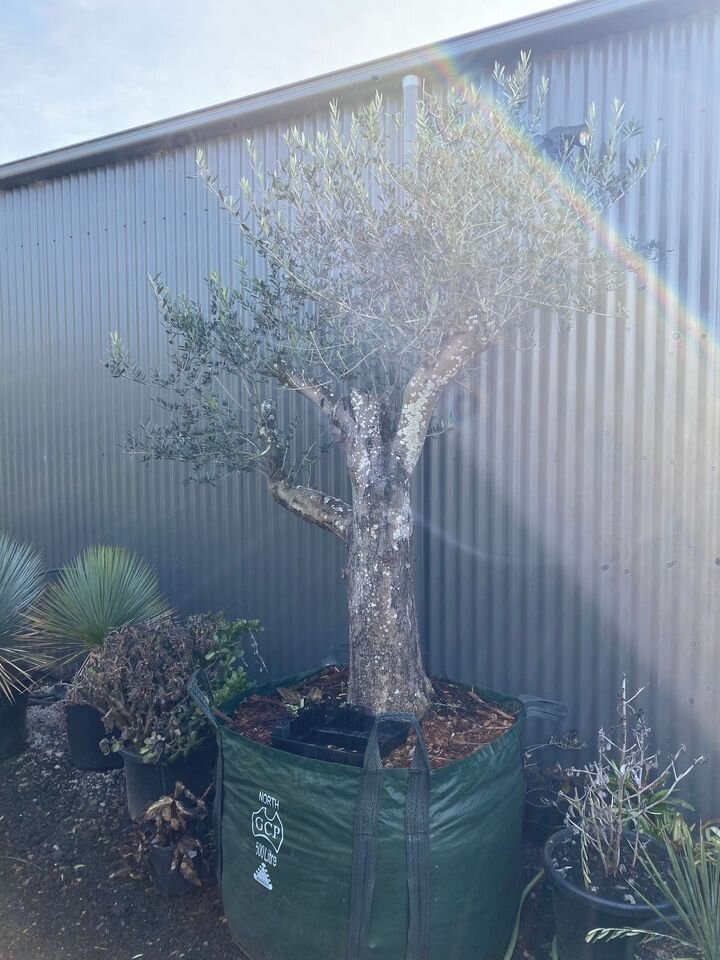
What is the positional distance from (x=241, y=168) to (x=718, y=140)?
9.85 feet

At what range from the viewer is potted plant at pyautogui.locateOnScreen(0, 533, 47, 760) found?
4.89 metres

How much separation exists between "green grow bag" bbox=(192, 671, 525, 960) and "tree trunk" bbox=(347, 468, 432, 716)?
531 mm

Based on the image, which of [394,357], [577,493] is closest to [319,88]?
[394,357]

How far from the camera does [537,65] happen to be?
4195 millimetres

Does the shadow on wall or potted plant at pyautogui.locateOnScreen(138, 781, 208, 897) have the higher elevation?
the shadow on wall

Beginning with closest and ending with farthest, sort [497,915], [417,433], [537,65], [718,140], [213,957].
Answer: [497,915] → [213,957] → [417,433] → [718,140] → [537,65]

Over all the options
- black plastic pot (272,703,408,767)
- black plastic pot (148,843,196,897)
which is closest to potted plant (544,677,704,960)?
black plastic pot (272,703,408,767)

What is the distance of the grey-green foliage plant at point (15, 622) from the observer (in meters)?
4.91

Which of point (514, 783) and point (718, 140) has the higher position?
point (718, 140)

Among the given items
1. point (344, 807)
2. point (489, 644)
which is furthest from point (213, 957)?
point (489, 644)

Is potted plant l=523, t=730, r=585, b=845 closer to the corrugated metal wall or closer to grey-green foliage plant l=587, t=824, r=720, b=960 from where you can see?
the corrugated metal wall

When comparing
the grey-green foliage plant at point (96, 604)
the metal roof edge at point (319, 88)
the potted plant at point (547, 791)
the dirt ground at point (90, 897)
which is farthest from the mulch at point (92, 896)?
the metal roof edge at point (319, 88)

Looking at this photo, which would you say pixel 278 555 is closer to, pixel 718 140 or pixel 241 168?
pixel 241 168

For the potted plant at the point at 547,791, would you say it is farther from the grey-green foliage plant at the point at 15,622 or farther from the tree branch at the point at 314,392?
the grey-green foliage plant at the point at 15,622
